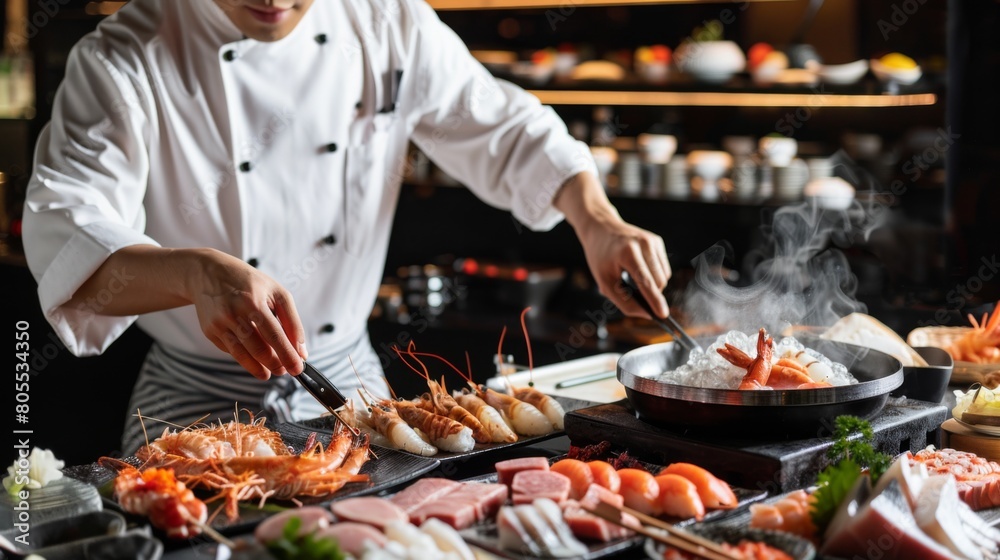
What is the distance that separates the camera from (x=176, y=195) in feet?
9.07

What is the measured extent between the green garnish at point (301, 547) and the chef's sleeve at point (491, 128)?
1.80 metres

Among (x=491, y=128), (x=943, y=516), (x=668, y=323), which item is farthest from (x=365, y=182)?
(x=943, y=516)

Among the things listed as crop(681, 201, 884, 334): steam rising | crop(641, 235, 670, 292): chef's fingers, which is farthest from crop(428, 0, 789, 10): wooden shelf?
crop(641, 235, 670, 292): chef's fingers

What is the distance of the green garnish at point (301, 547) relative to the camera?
1.30 m

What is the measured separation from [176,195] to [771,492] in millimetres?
1791

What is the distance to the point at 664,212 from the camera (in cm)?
526

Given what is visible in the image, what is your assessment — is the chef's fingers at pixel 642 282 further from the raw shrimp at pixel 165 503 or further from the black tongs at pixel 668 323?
the raw shrimp at pixel 165 503

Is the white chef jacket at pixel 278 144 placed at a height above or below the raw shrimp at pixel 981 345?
above

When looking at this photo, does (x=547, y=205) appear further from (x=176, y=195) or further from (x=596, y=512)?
(x=596, y=512)

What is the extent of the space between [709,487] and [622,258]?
3.10ft

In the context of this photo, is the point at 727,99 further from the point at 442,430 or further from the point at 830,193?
the point at 442,430

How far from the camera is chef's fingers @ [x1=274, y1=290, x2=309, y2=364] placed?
1864 mm

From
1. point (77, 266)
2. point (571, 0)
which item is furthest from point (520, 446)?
point (571, 0)

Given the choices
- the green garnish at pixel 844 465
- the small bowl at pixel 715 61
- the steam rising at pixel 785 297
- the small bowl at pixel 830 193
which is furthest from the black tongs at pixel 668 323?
the small bowl at pixel 715 61
